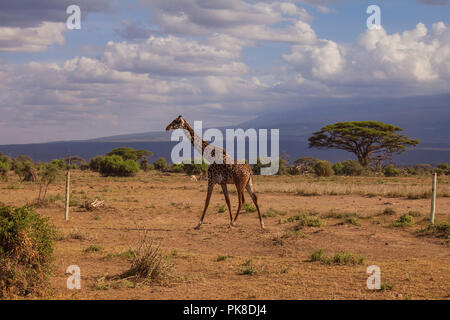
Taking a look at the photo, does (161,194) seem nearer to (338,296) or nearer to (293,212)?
(293,212)

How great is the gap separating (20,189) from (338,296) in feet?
74.5

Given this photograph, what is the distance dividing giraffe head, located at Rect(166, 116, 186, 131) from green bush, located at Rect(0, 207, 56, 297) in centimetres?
602

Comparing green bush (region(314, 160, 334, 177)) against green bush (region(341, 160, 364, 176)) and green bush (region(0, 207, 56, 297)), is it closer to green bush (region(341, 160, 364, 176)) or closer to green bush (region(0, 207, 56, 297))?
green bush (region(341, 160, 364, 176))

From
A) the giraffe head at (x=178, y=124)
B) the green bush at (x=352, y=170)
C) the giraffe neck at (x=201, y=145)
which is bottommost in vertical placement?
the green bush at (x=352, y=170)

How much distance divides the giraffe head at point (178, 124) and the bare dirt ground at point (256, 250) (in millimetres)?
2969

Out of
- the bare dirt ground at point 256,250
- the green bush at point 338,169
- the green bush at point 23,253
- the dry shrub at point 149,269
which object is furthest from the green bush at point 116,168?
the green bush at point 23,253

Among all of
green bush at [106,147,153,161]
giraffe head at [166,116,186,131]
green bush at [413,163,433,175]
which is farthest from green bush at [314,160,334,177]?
giraffe head at [166,116,186,131]

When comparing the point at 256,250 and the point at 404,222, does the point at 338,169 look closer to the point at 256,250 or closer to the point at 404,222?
the point at 404,222

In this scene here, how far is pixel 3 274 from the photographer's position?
24.5 ft

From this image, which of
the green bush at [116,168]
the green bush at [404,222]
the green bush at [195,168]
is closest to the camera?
the green bush at [404,222]

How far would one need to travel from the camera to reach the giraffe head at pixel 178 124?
13.8 metres

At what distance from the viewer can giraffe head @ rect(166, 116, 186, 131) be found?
45.2 feet

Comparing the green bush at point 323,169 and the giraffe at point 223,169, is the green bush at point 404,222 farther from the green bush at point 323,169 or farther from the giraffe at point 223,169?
the green bush at point 323,169
